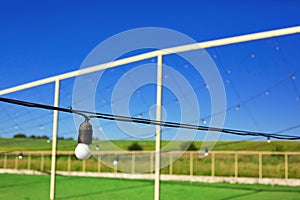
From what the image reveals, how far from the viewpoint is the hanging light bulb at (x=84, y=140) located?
118 inches

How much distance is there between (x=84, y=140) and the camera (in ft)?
10.0

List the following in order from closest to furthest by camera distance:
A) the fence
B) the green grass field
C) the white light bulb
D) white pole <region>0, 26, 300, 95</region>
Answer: the white light bulb, white pole <region>0, 26, 300, 95</region>, the fence, the green grass field

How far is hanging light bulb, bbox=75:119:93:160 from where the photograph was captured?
300 cm

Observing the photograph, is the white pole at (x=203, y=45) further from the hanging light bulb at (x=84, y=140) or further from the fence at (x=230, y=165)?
the fence at (x=230, y=165)

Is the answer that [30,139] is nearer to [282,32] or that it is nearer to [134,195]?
[134,195]

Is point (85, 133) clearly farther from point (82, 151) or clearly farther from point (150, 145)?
point (150, 145)

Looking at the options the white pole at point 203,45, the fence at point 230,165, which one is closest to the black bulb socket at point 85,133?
the white pole at point 203,45

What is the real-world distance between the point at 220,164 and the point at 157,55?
16799mm

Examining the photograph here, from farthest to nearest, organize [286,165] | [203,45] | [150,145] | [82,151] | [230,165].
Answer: [150,145] < [230,165] < [286,165] < [203,45] < [82,151]

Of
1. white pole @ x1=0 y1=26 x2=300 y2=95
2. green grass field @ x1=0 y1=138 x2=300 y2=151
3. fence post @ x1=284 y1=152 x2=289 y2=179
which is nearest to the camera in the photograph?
white pole @ x1=0 y1=26 x2=300 y2=95

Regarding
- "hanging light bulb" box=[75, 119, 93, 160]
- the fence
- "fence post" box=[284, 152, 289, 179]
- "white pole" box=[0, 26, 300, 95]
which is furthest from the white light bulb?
"fence post" box=[284, 152, 289, 179]

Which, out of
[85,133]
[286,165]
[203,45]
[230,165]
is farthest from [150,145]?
[85,133]

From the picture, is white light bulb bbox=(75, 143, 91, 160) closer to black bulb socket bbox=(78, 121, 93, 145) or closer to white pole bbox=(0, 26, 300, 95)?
black bulb socket bbox=(78, 121, 93, 145)

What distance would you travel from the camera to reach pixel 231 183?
890 inches
